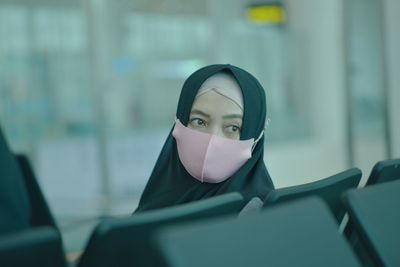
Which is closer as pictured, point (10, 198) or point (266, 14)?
point (10, 198)

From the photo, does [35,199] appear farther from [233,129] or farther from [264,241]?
[264,241]

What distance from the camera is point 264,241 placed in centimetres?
118

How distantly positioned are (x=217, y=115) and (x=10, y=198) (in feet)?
2.19

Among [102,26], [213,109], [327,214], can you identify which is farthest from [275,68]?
[327,214]

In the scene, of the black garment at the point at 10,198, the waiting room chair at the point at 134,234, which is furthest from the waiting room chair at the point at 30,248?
the black garment at the point at 10,198

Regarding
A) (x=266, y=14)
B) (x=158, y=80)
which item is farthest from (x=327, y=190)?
(x=266, y=14)

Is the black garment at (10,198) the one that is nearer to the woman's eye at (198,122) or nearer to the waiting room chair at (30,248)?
the waiting room chair at (30,248)

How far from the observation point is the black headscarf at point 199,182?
1910mm

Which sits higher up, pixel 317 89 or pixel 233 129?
pixel 233 129

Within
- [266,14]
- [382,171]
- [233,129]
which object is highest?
[266,14]

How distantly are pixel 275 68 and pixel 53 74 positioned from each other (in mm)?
1819

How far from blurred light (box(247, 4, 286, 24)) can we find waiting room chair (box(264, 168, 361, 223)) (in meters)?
4.13

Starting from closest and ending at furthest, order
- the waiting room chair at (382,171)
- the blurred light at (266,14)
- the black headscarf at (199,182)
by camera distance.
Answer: the waiting room chair at (382,171) → the black headscarf at (199,182) → the blurred light at (266,14)

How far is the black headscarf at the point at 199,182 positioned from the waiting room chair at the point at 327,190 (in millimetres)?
238
